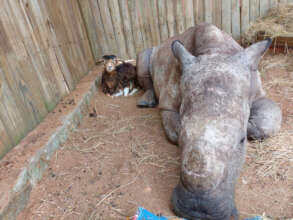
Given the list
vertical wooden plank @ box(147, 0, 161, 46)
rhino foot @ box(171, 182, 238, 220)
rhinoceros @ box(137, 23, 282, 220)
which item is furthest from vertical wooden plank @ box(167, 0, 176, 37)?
rhino foot @ box(171, 182, 238, 220)

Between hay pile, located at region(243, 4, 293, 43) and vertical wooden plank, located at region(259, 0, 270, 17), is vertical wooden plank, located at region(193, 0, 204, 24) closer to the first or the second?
hay pile, located at region(243, 4, 293, 43)

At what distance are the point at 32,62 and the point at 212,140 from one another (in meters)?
2.62

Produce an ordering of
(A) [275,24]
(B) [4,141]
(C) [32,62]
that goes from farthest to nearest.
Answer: (A) [275,24], (C) [32,62], (B) [4,141]

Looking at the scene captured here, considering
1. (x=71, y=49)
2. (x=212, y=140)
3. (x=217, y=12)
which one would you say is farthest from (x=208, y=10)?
(x=212, y=140)

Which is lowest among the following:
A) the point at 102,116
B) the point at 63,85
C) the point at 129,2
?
the point at 102,116

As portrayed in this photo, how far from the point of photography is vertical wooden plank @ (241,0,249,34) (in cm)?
517

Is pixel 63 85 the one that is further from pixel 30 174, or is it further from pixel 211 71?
pixel 211 71

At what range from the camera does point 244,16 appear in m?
5.28

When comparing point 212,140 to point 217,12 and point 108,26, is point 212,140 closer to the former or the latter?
point 217,12

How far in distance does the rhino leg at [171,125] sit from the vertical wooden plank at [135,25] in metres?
2.71

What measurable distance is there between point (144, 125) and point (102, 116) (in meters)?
0.81

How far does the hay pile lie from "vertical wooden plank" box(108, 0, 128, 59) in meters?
2.58

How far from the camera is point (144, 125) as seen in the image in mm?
3600

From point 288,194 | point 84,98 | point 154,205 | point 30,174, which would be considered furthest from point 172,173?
point 84,98
